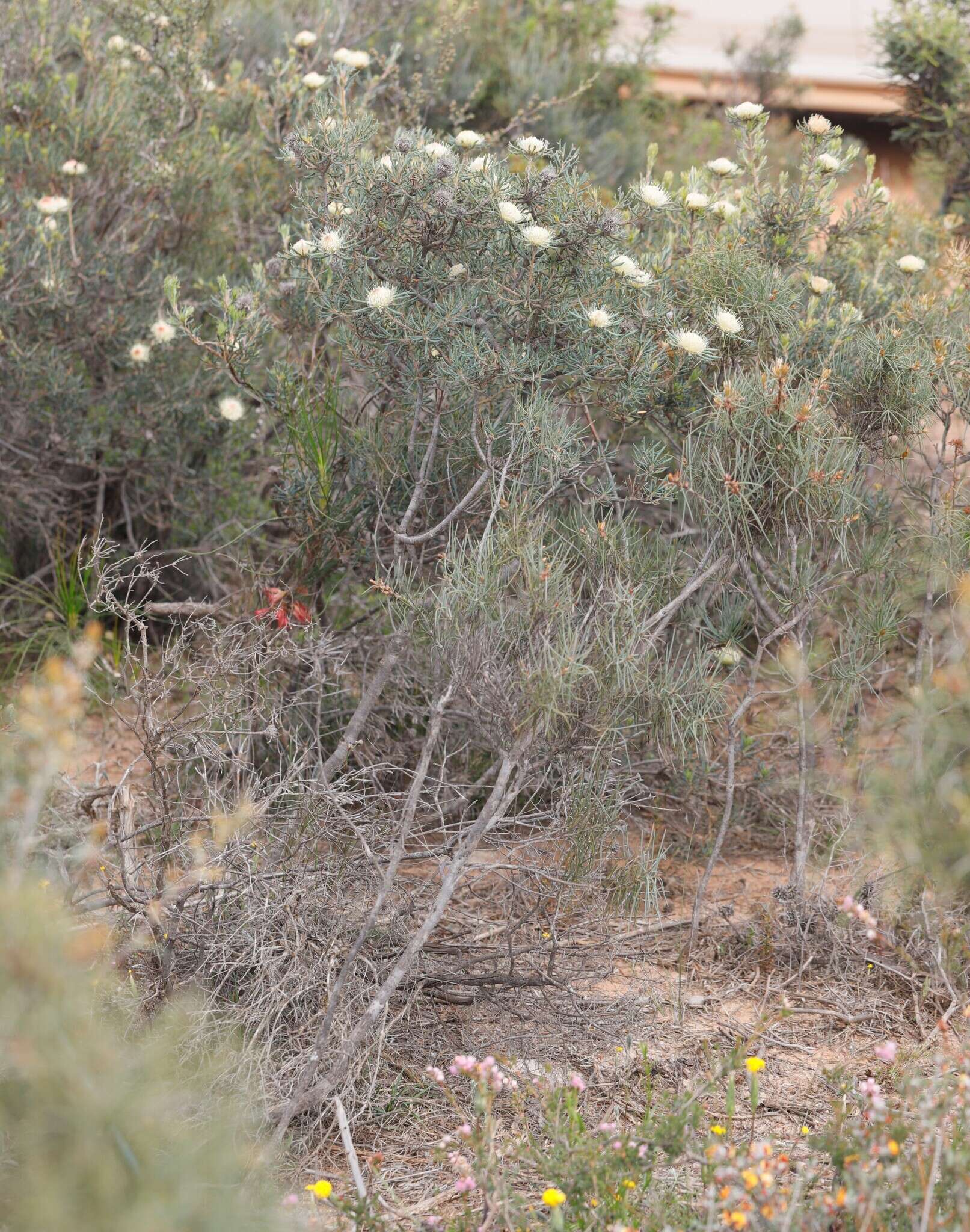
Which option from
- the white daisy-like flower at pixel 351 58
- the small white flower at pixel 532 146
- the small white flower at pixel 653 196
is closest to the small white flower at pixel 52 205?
the white daisy-like flower at pixel 351 58

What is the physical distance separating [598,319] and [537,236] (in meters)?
0.26

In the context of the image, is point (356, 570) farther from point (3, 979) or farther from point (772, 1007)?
point (3, 979)

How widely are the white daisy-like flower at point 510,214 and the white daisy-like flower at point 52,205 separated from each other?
187 centimetres

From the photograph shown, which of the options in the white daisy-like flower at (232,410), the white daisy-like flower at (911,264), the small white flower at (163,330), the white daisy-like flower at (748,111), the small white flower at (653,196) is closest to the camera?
the small white flower at (653,196)

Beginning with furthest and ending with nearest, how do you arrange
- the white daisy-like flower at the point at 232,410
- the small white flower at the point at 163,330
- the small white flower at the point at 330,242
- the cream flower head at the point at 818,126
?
the white daisy-like flower at the point at 232,410 → the small white flower at the point at 163,330 → the cream flower head at the point at 818,126 → the small white flower at the point at 330,242

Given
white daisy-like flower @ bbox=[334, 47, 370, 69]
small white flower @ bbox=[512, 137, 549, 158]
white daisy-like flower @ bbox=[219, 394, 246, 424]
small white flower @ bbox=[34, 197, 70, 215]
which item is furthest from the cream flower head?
small white flower @ bbox=[34, 197, 70, 215]

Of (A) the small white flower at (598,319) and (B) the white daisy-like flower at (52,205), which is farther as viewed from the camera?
(B) the white daisy-like flower at (52,205)

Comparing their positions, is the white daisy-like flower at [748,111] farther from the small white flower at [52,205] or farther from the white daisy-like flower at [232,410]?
the small white flower at [52,205]

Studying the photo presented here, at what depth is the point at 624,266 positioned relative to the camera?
10.3ft

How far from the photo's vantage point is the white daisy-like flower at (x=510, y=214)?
3.04 m

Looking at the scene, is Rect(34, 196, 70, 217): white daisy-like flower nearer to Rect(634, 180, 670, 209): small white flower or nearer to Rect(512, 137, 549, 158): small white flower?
Rect(512, 137, 549, 158): small white flower

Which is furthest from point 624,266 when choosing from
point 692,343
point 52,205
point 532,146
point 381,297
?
point 52,205

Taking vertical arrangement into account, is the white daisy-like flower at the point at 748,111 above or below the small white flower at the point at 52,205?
above

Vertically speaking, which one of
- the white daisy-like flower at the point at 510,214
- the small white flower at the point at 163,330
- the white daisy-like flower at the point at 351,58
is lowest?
the small white flower at the point at 163,330
